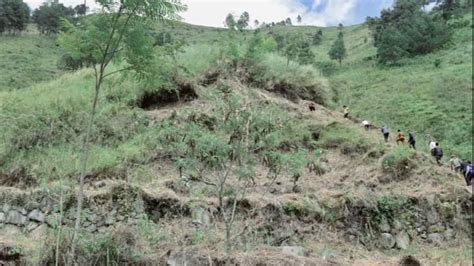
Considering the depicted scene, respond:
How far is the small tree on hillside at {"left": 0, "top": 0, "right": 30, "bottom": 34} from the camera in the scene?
46.7m

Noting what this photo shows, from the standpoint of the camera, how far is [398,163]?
1167 cm

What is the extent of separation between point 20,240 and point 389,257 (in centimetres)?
691

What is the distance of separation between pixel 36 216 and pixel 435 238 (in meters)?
8.28

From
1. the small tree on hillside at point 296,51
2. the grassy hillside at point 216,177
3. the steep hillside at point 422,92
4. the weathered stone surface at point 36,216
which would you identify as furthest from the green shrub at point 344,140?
the small tree on hillside at point 296,51

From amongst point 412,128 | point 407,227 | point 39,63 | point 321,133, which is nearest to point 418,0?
point 412,128

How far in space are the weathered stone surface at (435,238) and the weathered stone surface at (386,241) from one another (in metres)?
0.96

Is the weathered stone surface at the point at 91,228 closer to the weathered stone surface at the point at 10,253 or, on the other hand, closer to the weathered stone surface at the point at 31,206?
the weathered stone surface at the point at 31,206

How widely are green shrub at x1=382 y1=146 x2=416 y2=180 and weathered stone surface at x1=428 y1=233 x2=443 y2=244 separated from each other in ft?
5.19

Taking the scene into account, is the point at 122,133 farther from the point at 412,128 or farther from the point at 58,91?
the point at 412,128

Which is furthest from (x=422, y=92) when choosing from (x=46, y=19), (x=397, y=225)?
(x=46, y=19)

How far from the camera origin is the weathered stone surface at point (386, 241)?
10062 mm

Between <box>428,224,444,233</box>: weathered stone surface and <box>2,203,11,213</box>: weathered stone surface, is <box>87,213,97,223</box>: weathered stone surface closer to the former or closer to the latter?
<box>2,203,11,213</box>: weathered stone surface

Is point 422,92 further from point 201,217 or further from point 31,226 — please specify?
point 31,226

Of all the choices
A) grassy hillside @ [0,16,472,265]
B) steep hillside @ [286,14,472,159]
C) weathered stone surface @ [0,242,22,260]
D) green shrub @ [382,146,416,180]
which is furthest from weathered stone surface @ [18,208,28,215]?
steep hillside @ [286,14,472,159]
